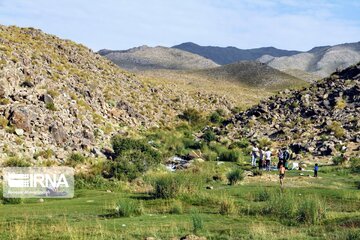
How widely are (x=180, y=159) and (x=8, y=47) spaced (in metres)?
23.9

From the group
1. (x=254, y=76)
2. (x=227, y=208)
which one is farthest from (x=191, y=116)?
(x=254, y=76)

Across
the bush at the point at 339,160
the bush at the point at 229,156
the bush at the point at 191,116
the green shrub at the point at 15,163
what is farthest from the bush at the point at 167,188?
the bush at the point at 191,116

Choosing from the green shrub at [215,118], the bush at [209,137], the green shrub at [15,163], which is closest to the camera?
the green shrub at [15,163]

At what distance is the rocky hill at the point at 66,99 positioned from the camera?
35.8m

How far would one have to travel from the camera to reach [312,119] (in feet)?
187

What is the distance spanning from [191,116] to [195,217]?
58786 millimetres

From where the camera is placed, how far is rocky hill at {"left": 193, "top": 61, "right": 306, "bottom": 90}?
140m

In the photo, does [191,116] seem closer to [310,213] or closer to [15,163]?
[15,163]

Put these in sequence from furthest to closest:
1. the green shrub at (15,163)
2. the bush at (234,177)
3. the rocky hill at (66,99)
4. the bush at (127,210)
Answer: the rocky hill at (66,99) < the green shrub at (15,163) < the bush at (234,177) < the bush at (127,210)

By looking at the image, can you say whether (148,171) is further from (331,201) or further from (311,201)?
(311,201)

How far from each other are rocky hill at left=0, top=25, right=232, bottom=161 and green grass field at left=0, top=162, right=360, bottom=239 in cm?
1213

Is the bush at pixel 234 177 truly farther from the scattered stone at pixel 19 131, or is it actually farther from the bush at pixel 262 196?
the scattered stone at pixel 19 131

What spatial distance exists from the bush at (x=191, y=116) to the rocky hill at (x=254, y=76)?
2451 inches

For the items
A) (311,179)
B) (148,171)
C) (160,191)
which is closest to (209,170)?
(148,171)
